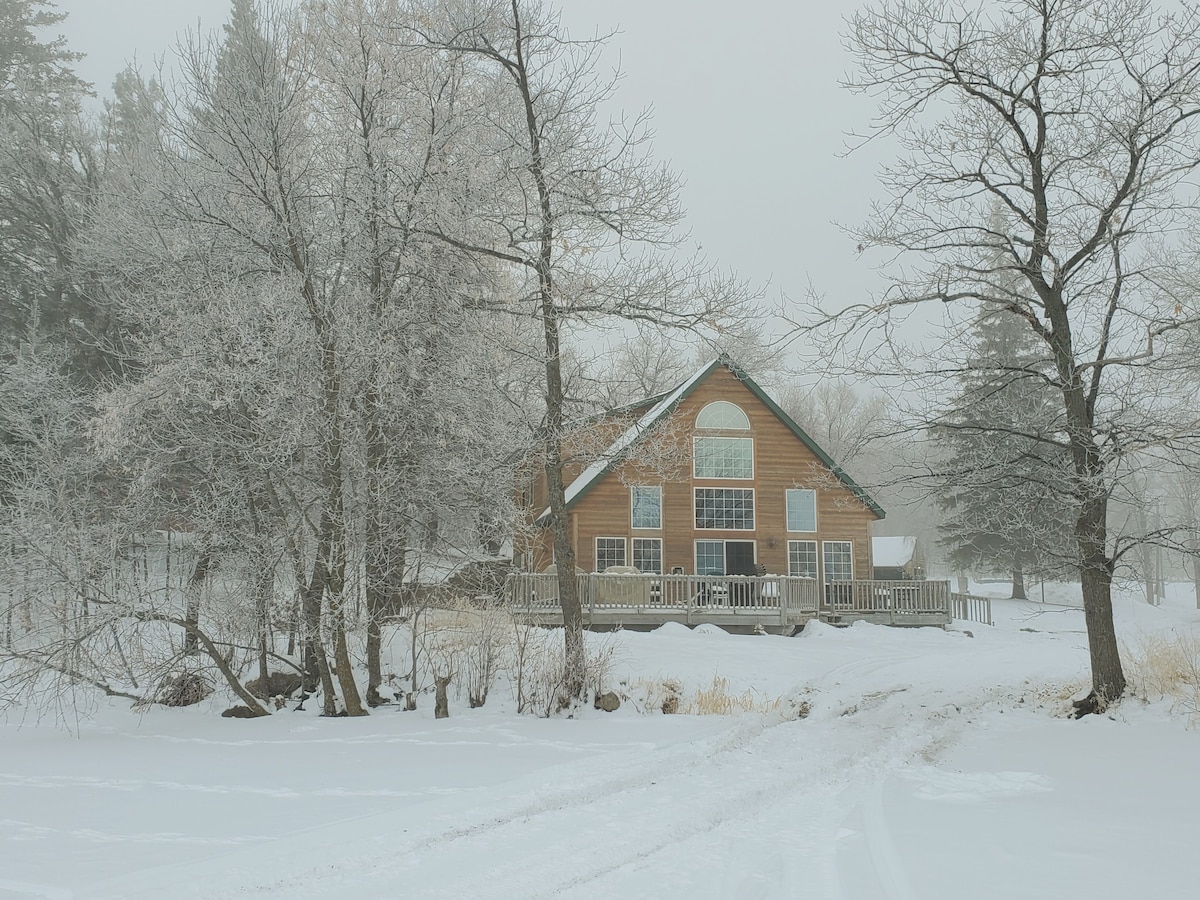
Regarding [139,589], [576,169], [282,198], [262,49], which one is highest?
[262,49]

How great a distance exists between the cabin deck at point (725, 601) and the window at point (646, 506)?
2.56m

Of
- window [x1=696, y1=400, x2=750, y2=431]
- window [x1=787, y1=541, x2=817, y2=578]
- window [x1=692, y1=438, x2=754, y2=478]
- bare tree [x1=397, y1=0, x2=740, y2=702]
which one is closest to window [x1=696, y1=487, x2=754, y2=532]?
window [x1=692, y1=438, x2=754, y2=478]

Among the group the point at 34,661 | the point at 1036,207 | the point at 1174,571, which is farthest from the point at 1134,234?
the point at 1174,571

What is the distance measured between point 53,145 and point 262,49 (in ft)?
38.8

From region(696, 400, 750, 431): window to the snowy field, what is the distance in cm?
1300

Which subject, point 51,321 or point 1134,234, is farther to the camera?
point 51,321

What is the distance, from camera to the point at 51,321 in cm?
1869

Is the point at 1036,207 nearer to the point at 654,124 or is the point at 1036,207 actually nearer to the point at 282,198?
the point at 654,124

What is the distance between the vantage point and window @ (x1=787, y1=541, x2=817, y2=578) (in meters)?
24.7

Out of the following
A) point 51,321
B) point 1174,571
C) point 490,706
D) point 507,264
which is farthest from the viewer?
point 1174,571

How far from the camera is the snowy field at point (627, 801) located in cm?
472

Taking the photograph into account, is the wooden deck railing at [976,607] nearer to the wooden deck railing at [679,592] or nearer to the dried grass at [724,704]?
the wooden deck railing at [679,592]

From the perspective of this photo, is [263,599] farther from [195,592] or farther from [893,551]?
[893,551]

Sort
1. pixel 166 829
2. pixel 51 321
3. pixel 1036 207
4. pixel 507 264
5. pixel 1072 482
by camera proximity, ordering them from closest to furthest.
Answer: pixel 166 829
pixel 1072 482
pixel 1036 207
pixel 507 264
pixel 51 321
